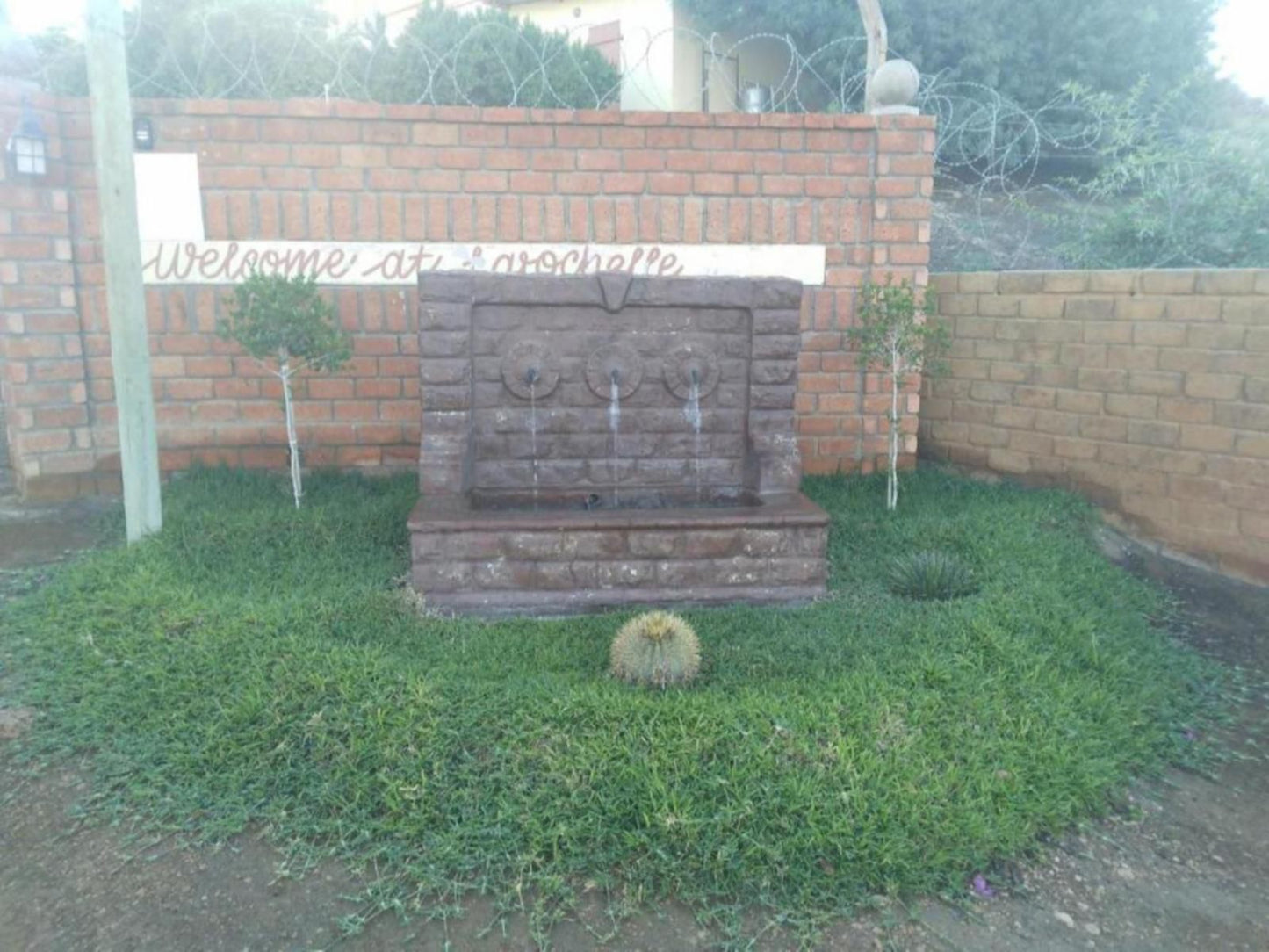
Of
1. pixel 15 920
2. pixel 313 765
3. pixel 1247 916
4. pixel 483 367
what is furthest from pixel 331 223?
pixel 1247 916

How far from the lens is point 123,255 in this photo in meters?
4.77

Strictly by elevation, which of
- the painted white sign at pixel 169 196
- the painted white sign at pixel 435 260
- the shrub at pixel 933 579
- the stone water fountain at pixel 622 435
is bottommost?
the shrub at pixel 933 579

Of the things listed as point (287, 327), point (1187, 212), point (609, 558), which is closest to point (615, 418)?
point (609, 558)

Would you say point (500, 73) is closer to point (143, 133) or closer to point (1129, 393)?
point (143, 133)

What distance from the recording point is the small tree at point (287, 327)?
211 inches

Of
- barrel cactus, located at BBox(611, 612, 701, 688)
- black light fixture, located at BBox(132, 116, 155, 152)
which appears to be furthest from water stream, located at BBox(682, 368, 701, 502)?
black light fixture, located at BBox(132, 116, 155, 152)

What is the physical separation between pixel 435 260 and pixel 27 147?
2.31 m

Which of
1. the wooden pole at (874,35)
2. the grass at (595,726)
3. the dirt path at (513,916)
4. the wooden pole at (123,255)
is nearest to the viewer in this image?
the dirt path at (513,916)

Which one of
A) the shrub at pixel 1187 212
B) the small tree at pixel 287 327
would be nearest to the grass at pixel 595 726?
the small tree at pixel 287 327

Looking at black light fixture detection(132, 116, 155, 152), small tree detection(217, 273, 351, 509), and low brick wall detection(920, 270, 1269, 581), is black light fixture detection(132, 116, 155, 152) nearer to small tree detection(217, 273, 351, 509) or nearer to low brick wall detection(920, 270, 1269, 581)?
small tree detection(217, 273, 351, 509)

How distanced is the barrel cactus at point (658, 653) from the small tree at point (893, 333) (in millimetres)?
2747

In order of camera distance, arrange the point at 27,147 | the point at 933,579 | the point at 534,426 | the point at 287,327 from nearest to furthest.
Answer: the point at 933,579
the point at 534,426
the point at 287,327
the point at 27,147

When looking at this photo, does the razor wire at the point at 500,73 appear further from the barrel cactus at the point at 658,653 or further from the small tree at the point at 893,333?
the barrel cactus at the point at 658,653

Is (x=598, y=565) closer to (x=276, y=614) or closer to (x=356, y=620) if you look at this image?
(x=356, y=620)
